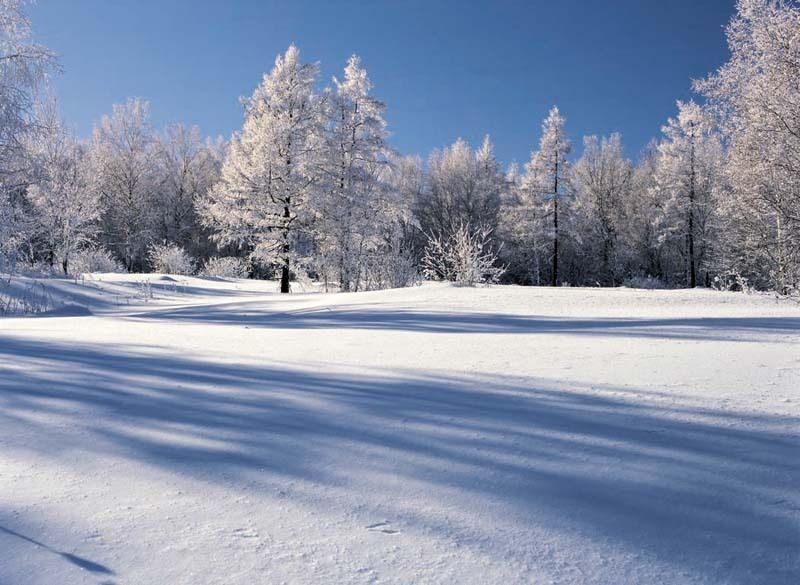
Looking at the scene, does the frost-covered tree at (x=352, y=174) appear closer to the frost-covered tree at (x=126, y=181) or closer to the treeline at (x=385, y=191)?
the treeline at (x=385, y=191)

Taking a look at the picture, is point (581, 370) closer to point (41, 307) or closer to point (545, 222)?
point (41, 307)

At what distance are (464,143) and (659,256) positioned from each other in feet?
56.5

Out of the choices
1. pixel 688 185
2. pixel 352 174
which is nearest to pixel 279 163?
pixel 352 174

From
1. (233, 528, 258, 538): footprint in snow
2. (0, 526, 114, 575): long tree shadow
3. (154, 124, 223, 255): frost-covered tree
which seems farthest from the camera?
(154, 124, 223, 255): frost-covered tree

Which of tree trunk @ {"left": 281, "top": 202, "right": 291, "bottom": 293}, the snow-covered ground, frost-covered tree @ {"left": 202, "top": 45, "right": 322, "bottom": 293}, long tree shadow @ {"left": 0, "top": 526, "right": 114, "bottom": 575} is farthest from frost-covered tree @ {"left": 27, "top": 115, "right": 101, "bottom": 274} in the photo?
long tree shadow @ {"left": 0, "top": 526, "right": 114, "bottom": 575}

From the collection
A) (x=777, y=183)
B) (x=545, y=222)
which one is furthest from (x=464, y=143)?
(x=777, y=183)

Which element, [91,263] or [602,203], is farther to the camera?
[602,203]

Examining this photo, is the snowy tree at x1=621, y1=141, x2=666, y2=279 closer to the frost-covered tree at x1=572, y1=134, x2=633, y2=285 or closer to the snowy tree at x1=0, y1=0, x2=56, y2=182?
the frost-covered tree at x1=572, y1=134, x2=633, y2=285

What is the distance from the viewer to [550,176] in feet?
101

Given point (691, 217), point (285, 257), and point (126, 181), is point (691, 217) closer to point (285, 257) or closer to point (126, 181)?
point (285, 257)

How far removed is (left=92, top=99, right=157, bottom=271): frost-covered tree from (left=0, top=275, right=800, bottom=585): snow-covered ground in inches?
1194

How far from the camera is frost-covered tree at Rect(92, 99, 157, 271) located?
30.7 metres

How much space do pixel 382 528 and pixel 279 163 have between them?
17356 millimetres

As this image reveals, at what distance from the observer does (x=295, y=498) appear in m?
1.37
